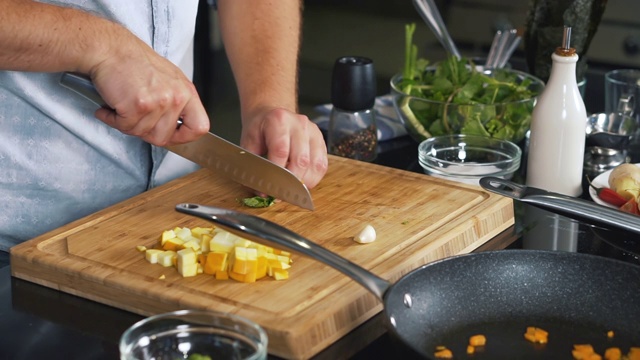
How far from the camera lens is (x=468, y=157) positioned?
1.80 metres

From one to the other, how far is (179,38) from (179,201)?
1.08 feet

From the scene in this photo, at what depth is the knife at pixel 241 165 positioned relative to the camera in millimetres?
1505

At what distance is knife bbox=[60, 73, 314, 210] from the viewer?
1.50 metres

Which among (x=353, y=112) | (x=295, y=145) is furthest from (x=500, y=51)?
(x=295, y=145)

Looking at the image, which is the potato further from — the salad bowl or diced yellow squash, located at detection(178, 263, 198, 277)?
diced yellow squash, located at detection(178, 263, 198, 277)

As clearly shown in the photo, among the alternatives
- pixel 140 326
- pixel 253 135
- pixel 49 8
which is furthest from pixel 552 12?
pixel 140 326

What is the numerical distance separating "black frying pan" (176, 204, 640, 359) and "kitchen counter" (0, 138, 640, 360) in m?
0.07

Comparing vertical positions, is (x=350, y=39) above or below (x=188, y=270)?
below

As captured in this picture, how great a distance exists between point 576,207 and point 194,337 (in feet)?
2.25

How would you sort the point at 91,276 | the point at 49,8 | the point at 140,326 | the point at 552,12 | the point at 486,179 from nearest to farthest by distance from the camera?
1. the point at 140,326
2. the point at 91,276
3. the point at 49,8
4. the point at 486,179
5. the point at 552,12

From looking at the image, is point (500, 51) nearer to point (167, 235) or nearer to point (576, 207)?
point (576, 207)

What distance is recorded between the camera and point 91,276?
50.8 inches

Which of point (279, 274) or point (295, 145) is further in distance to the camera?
point (295, 145)

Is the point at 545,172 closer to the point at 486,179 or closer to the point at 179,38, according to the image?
the point at 486,179
